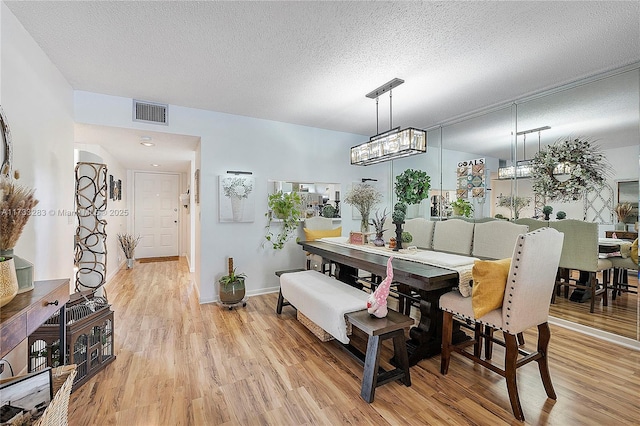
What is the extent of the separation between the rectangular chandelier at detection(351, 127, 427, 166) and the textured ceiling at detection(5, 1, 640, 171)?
22.0 inches

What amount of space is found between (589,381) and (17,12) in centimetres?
470

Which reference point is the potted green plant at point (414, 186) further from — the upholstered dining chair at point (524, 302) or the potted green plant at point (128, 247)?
the potted green plant at point (128, 247)

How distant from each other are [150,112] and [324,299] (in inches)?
122

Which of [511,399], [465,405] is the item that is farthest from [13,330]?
[511,399]

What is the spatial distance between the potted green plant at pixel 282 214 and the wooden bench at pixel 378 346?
2368 millimetres

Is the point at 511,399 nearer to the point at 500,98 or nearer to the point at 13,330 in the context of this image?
the point at 13,330

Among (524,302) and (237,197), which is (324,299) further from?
(237,197)

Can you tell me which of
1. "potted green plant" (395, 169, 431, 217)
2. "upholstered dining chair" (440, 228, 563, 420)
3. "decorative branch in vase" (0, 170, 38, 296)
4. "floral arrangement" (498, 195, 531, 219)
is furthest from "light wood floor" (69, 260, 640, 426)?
"potted green plant" (395, 169, 431, 217)

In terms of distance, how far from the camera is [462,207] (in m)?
4.18

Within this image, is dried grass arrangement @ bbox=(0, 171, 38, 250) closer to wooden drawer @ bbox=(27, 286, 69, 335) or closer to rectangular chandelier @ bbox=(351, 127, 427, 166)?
wooden drawer @ bbox=(27, 286, 69, 335)

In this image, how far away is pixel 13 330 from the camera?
124 cm

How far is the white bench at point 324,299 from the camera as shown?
2163 millimetres

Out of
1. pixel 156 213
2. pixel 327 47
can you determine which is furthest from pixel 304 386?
pixel 156 213

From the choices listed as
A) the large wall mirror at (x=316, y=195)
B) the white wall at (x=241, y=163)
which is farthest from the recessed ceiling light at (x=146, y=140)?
the large wall mirror at (x=316, y=195)
